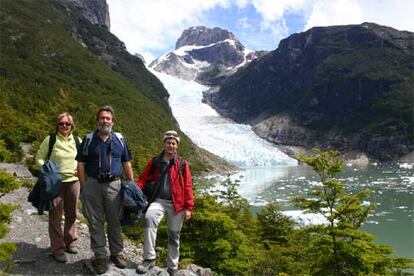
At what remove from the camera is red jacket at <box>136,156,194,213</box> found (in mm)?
6824

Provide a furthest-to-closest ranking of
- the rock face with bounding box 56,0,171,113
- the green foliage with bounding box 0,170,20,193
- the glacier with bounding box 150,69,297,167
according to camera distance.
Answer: the glacier with bounding box 150,69,297,167 < the rock face with bounding box 56,0,171,113 < the green foliage with bounding box 0,170,20,193

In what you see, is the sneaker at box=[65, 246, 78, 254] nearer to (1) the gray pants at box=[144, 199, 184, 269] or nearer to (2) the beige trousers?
(2) the beige trousers

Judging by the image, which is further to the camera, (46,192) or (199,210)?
(199,210)

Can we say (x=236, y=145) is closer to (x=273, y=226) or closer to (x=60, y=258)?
(x=273, y=226)

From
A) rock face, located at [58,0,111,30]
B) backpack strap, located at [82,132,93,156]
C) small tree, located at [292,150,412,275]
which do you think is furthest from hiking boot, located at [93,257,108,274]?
rock face, located at [58,0,111,30]

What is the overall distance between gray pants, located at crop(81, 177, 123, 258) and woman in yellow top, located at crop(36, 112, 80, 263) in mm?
559

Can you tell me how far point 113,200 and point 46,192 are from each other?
3.35 ft

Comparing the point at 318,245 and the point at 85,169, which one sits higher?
the point at 85,169

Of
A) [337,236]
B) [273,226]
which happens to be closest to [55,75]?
[273,226]

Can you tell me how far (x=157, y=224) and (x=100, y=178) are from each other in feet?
3.77

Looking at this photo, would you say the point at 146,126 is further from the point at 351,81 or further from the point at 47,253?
the point at 351,81

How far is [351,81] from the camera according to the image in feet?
617

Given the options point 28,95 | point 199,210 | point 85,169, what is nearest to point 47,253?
point 85,169

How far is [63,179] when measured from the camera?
22.9 ft
